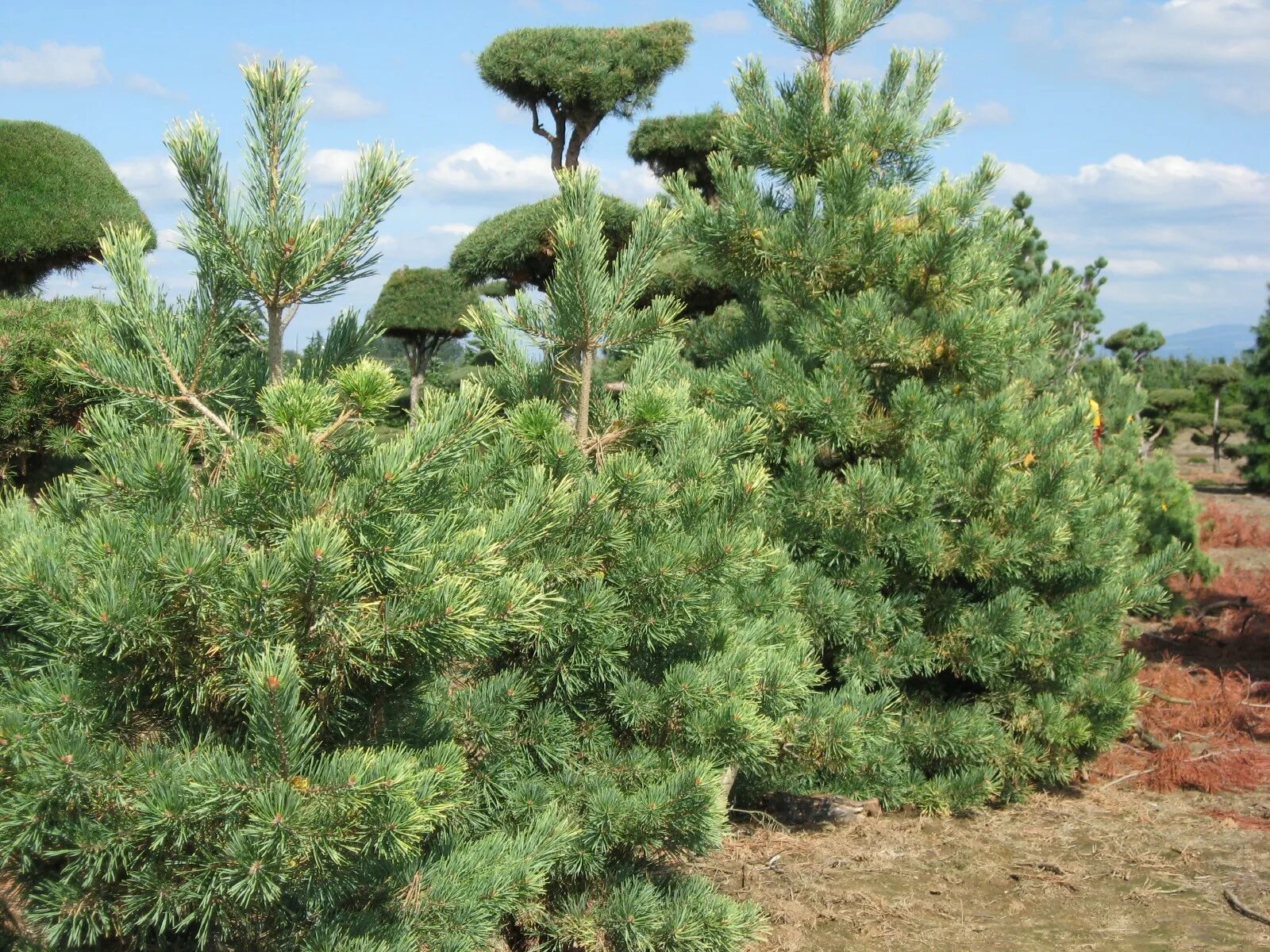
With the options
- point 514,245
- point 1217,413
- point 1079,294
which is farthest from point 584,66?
point 1217,413

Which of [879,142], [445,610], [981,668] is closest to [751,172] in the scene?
[879,142]

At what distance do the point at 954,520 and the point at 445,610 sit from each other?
3.42m

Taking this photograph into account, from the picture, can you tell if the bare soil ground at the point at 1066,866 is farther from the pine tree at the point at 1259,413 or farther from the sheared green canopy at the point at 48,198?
the pine tree at the point at 1259,413

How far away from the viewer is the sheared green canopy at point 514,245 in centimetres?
1473

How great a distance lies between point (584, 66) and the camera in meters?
Answer: 17.9

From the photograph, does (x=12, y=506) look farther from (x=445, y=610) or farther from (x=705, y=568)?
(x=705, y=568)

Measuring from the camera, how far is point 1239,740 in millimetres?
6922

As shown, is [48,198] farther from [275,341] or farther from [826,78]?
[275,341]

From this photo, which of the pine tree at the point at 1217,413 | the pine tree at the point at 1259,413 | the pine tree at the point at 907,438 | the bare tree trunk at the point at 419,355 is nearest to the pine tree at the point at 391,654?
the pine tree at the point at 907,438

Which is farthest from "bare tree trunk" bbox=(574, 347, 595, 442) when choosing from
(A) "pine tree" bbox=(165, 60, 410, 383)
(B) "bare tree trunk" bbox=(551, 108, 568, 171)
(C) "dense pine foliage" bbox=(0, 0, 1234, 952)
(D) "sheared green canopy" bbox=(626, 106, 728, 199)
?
(B) "bare tree trunk" bbox=(551, 108, 568, 171)

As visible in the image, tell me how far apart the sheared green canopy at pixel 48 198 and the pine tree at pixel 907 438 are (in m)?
5.71

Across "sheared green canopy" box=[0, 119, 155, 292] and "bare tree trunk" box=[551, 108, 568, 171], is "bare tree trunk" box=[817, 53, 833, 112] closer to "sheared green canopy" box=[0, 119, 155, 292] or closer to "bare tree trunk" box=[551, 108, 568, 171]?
"sheared green canopy" box=[0, 119, 155, 292]

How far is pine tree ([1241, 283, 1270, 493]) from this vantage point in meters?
24.8

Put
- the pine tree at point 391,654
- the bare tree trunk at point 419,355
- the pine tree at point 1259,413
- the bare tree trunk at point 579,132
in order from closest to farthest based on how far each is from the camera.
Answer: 1. the pine tree at point 391,654
2. the bare tree trunk at point 579,132
3. the pine tree at point 1259,413
4. the bare tree trunk at point 419,355
